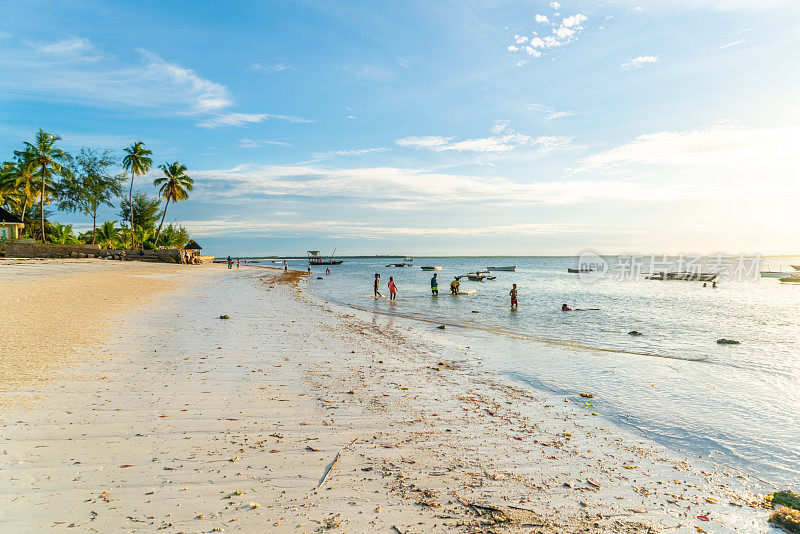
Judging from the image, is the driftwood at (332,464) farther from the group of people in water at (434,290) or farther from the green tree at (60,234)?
the green tree at (60,234)

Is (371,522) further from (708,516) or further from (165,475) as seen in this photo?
(708,516)

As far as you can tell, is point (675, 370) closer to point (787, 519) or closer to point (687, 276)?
point (787, 519)

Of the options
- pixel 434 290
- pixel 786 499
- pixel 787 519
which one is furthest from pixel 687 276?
pixel 787 519

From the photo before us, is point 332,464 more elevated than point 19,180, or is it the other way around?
point 19,180

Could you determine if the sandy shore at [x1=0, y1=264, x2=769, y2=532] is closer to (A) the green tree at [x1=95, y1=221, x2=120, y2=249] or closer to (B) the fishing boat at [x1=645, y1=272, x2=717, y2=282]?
(A) the green tree at [x1=95, y1=221, x2=120, y2=249]

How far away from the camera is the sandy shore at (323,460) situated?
12.6ft

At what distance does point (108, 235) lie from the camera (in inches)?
2438

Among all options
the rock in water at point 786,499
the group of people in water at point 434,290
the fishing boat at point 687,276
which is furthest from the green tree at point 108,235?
the fishing boat at point 687,276

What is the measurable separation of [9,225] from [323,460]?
63291 millimetres

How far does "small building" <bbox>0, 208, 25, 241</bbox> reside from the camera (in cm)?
4669

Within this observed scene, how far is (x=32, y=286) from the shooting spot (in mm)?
19953

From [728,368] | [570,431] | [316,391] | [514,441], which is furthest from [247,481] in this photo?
[728,368]

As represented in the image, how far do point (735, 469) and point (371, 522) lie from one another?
5.58 metres

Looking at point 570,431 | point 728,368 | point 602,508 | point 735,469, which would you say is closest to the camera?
point 602,508
